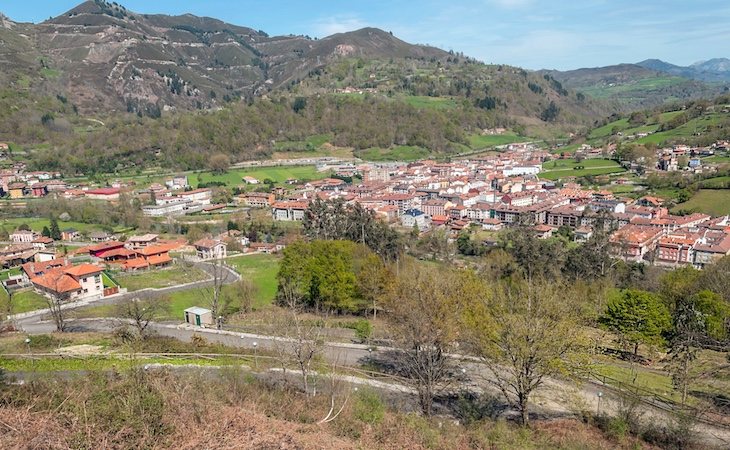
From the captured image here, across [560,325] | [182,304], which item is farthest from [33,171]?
[560,325]

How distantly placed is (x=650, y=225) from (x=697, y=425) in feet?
124

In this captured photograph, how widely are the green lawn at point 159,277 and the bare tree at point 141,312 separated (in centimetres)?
617

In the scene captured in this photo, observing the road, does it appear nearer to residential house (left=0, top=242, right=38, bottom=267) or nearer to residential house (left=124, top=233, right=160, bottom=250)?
residential house (left=0, top=242, right=38, bottom=267)

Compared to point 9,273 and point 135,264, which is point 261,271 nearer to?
point 135,264

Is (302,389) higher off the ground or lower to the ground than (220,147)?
lower

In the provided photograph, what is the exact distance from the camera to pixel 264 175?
78438mm

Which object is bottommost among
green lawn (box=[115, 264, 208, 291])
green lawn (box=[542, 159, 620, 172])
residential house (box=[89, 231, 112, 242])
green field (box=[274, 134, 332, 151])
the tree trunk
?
green lawn (box=[115, 264, 208, 291])

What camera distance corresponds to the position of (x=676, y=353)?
15.5 m

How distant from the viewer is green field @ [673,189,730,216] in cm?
4812

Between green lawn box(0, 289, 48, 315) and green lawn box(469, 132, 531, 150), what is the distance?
3656 inches

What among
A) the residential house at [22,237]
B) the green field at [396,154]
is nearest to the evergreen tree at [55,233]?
the residential house at [22,237]

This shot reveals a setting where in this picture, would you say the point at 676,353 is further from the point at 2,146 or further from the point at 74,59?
the point at 74,59

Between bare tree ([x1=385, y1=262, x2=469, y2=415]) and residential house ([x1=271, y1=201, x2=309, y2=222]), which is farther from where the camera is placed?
residential house ([x1=271, y1=201, x2=309, y2=222])

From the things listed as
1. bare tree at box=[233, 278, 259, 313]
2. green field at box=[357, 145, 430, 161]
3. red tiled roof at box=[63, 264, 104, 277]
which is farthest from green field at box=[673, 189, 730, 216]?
green field at box=[357, 145, 430, 161]
